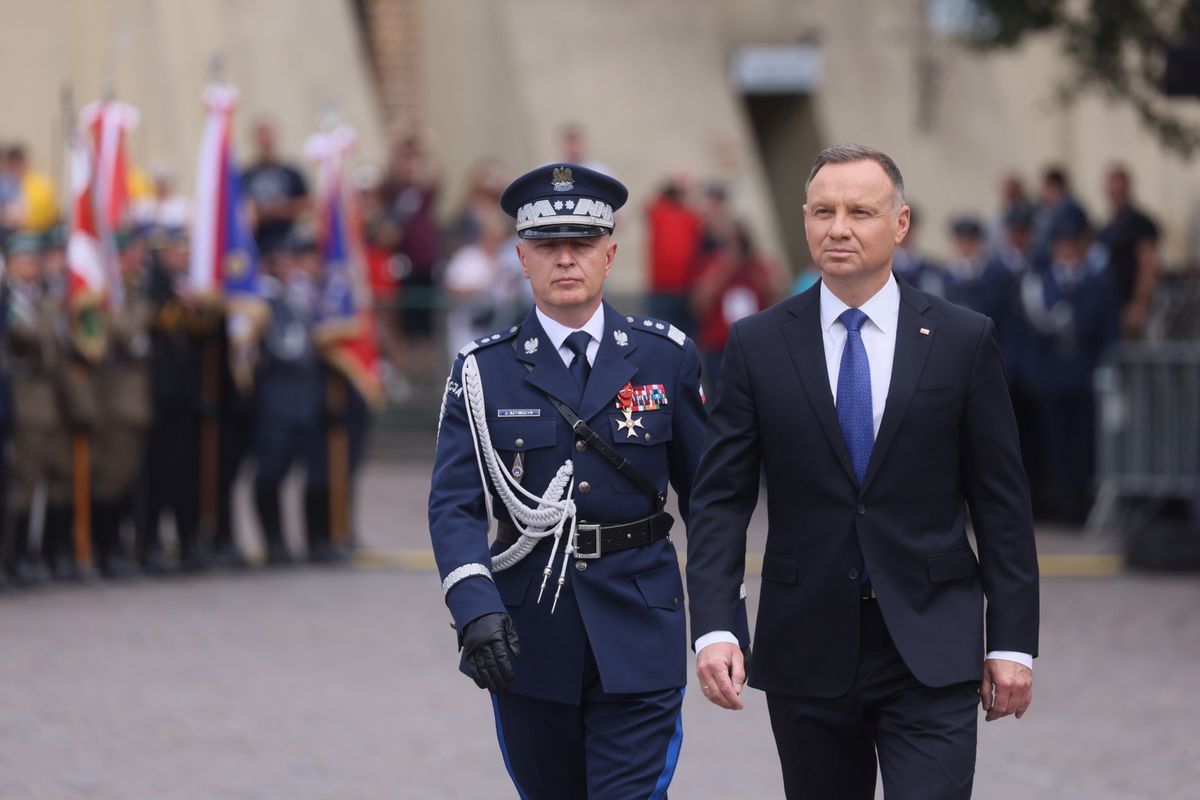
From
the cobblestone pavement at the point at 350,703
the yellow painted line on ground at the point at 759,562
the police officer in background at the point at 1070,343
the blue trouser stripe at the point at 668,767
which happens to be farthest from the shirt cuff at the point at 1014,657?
the police officer in background at the point at 1070,343

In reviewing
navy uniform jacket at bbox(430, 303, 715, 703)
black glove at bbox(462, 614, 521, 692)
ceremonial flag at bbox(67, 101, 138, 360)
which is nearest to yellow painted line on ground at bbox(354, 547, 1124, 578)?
ceremonial flag at bbox(67, 101, 138, 360)

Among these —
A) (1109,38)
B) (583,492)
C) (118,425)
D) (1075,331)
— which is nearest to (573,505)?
(583,492)

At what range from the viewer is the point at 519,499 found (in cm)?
567

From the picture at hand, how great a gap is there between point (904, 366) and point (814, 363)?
202 millimetres

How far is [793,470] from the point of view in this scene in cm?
515

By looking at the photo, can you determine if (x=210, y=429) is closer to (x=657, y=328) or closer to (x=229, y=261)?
(x=229, y=261)

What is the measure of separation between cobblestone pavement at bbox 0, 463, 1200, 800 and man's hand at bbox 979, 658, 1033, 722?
120 inches

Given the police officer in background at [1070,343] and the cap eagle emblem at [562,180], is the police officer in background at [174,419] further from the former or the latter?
the cap eagle emblem at [562,180]

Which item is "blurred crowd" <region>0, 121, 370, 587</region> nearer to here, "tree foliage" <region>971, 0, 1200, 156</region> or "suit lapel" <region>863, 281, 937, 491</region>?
"tree foliage" <region>971, 0, 1200, 156</region>

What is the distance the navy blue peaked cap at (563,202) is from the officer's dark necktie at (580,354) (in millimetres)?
266

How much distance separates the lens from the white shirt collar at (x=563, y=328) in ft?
18.9

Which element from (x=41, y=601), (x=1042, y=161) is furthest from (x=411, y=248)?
(x=1042, y=161)

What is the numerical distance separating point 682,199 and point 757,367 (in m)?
15.8

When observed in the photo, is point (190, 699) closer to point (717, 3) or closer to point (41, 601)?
point (41, 601)
